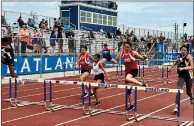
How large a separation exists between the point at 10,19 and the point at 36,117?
623 inches

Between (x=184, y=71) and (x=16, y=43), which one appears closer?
(x=184, y=71)

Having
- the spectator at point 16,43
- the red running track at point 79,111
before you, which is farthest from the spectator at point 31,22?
the red running track at point 79,111

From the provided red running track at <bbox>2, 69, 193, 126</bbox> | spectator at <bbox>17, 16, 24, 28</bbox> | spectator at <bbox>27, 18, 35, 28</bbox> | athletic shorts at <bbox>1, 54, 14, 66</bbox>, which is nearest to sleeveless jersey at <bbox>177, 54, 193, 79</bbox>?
red running track at <bbox>2, 69, 193, 126</bbox>

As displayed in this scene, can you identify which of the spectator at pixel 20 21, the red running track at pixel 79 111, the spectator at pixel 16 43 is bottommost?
the red running track at pixel 79 111

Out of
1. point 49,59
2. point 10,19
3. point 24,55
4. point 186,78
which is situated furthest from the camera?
point 10,19

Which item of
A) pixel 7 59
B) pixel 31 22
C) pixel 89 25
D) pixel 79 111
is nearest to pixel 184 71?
pixel 79 111

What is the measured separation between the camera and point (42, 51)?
19422 mm

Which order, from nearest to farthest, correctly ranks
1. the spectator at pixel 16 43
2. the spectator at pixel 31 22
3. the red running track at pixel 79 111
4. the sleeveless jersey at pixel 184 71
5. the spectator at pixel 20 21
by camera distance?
the red running track at pixel 79 111 < the sleeveless jersey at pixel 184 71 < the spectator at pixel 16 43 < the spectator at pixel 20 21 < the spectator at pixel 31 22

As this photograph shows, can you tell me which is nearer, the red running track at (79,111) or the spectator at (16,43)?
the red running track at (79,111)

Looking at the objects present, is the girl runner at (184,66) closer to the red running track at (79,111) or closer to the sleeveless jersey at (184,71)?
the sleeveless jersey at (184,71)

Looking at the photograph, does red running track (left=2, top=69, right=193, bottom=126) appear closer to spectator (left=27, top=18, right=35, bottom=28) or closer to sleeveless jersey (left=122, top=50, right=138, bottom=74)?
sleeveless jersey (left=122, top=50, right=138, bottom=74)

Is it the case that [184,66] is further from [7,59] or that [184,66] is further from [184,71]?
[7,59]

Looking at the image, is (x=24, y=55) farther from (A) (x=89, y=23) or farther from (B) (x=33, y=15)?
(A) (x=89, y=23)

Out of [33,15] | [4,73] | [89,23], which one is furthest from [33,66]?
[89,23]
